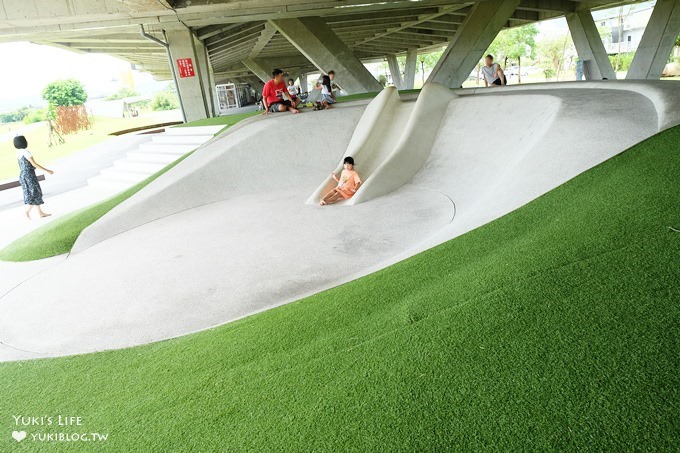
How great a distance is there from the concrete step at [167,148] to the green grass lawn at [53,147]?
25.9 feet

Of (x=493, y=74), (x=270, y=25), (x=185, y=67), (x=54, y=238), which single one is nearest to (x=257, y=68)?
(x=270, y=25)

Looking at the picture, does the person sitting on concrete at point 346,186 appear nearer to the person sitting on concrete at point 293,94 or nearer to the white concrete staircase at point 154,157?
the person sitting on concrete at point 293,94

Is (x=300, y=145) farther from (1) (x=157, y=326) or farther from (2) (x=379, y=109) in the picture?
(1) (x=157, y=326)

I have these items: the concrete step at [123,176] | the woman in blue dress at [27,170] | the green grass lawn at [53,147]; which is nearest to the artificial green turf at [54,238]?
the woman in blue dress at [27,170]

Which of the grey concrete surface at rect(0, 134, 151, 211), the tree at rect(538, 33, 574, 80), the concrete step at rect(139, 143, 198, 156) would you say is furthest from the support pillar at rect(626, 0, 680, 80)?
the tree at rect(538, 33, 574, 80)

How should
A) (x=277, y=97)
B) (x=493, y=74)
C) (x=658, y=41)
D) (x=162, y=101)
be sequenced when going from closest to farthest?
(x=277, y=97) < (x=493, y=74) < (x=658, y=41) < (x=162, y=101)

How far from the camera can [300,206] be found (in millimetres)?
8531

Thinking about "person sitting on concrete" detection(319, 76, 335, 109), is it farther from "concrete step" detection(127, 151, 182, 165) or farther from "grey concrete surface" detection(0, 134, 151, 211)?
"grey concrete surface" detection(0, 134, 151, 211)

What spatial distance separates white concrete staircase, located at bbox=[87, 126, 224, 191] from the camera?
1299 cm

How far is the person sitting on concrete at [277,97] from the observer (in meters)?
12.2

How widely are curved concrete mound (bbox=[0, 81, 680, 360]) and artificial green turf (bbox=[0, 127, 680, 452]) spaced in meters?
1.13

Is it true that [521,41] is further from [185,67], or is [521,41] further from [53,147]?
[53,147]

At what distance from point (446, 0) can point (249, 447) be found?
17673 millimetres

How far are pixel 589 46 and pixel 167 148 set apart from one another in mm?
20590
